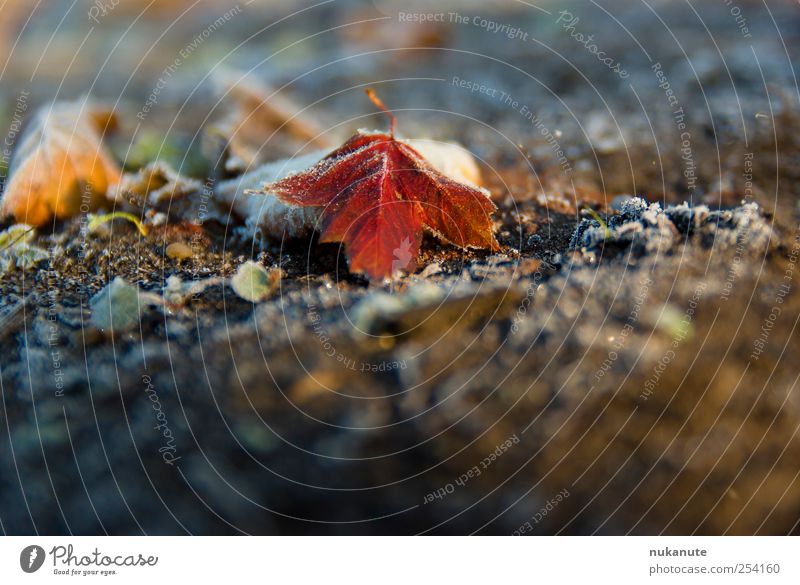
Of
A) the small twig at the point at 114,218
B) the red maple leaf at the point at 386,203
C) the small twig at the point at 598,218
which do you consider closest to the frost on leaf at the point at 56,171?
the small twig at the point at 114,218

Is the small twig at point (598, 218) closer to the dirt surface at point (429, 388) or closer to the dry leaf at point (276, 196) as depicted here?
the dirt surface at point (429, 388)

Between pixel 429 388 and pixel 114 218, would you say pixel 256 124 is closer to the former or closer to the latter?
pixel 114 218

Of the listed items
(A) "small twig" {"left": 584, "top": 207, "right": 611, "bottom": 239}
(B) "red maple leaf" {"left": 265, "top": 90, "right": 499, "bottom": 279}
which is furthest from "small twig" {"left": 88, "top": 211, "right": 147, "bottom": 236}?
(A) "small twig" {"left": 584, "top": 207, "right": 611, "bottom": 239}

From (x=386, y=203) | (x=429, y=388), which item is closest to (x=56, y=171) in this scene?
(x=386, y=203)

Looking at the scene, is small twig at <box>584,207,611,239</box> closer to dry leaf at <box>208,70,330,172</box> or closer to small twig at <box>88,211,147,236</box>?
dry leaf at <box>208,70,330,172</box>

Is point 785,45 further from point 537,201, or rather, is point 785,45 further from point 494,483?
point 494,483
